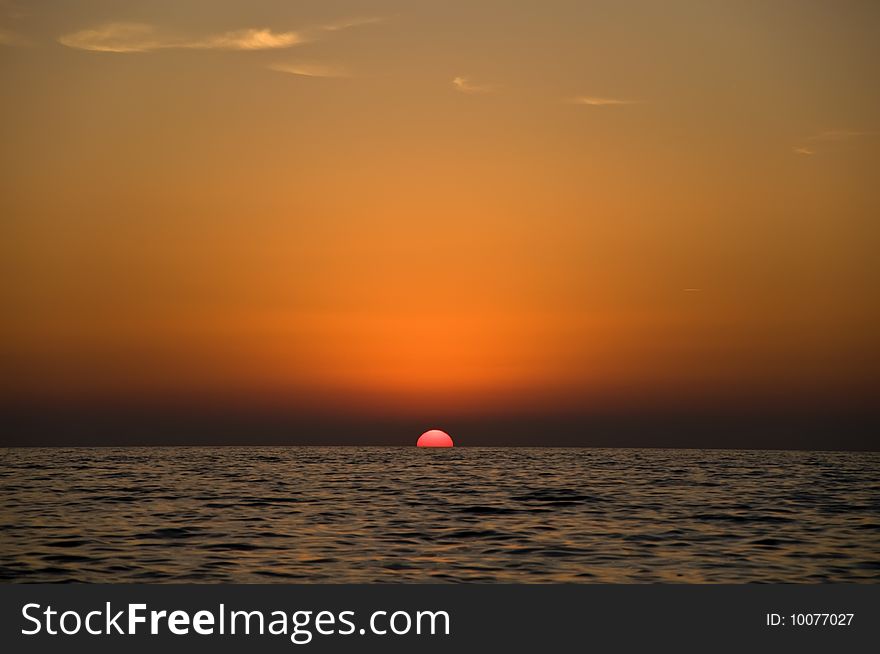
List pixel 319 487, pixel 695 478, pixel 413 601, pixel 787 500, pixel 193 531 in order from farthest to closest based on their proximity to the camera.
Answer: pixel 695 478 < pixel 319 487 < pixel 787 500 < pixel 193 531 < pixel 413 601

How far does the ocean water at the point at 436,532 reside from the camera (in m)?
24.1

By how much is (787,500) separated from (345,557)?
2442cm

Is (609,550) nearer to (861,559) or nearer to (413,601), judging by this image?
(861,559)

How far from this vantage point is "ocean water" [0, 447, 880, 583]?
24.1 meters

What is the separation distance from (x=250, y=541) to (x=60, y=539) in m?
5.57

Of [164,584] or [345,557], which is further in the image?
[345,557]

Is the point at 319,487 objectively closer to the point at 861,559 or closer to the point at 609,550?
the point at 609,550

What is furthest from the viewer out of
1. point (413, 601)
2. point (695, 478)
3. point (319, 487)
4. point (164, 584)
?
point (695, 478)

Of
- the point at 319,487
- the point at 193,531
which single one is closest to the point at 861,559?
the point at 193,531

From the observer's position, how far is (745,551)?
27.3m

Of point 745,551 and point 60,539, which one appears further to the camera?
point 60,539

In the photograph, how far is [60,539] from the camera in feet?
95.6

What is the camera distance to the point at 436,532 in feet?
102

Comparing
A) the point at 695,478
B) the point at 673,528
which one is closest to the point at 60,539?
the point at 673,528
